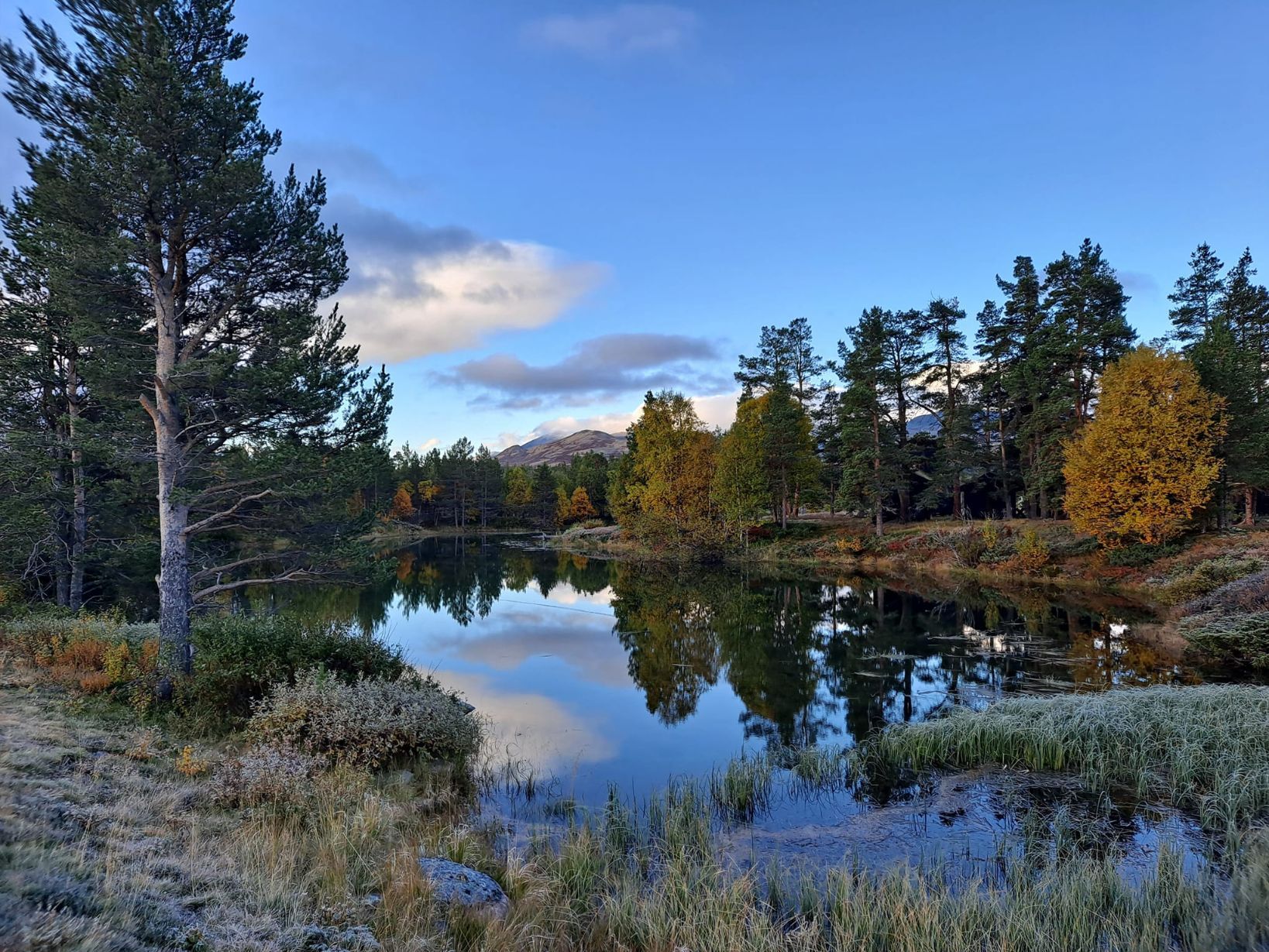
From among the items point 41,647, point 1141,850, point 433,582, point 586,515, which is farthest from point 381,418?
point 586,515

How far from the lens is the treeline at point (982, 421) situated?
97.1ft

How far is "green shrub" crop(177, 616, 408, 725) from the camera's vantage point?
1095cm

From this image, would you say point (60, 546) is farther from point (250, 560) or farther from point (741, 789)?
point (741, 789)

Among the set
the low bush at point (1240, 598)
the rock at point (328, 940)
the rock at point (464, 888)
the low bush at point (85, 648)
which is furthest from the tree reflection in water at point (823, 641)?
the rock at point (328, 940)

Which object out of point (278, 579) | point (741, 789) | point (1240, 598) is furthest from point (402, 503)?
point (1240, 598)

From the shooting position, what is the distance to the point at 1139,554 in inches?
1131

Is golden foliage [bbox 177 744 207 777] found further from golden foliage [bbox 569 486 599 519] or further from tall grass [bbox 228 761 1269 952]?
golden foliage [bbox 569 486 599 519]

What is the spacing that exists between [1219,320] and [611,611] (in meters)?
37.3

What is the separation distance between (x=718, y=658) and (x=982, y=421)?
36451 mm

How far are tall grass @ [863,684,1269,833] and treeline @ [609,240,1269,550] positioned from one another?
75.3 ft

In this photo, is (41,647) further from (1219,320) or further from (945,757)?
(1219,320)

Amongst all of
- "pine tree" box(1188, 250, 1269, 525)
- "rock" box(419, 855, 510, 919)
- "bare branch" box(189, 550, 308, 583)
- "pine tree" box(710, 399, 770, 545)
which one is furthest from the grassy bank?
"pine tree" box(710, 399, 770, 545)

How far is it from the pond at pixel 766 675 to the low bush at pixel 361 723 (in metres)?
1.26

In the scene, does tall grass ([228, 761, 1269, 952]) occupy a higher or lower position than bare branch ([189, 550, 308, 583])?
lower
